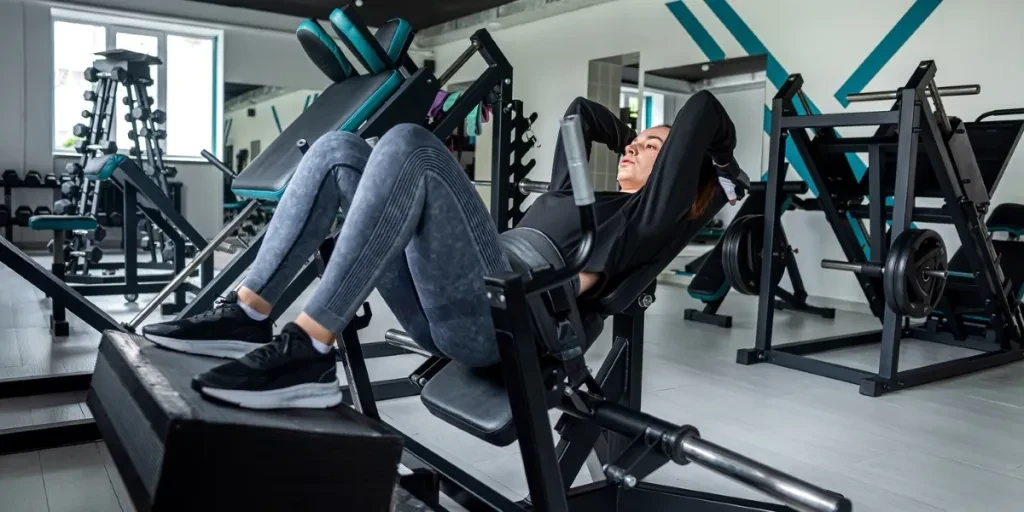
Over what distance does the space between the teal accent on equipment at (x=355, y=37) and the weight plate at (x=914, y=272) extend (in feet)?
7.16

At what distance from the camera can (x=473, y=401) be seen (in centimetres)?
152

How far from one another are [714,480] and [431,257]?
47.3 inches

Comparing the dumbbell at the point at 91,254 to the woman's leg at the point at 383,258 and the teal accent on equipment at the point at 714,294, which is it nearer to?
the teal accent on equipment at the point at 714,294

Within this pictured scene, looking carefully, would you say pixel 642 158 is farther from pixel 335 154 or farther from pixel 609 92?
pixel 609 92

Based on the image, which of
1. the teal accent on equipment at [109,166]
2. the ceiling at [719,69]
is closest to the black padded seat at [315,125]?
the teal accent on equipment at [109,166]

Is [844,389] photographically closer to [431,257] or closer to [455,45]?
[431,257]

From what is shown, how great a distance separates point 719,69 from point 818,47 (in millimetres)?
996

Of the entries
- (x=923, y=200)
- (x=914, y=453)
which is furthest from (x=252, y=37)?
(x=914, y=453)

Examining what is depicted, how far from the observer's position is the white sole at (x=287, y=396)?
121 cm

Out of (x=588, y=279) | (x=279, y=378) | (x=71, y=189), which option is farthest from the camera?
(x=71, y=189)

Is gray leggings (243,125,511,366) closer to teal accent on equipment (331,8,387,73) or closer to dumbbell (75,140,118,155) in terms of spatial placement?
teal accent on equipment (331,8,387,73)

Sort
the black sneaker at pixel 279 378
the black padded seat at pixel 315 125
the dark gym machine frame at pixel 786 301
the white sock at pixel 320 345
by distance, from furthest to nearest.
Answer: the dark gym machine frame at pixel 786 301
the black padded seat at pixel 315 125
the white sock at pixel 320 345
the black sneaker at pixel 279 378

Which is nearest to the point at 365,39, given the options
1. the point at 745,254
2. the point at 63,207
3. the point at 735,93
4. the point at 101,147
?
the point at 745,254

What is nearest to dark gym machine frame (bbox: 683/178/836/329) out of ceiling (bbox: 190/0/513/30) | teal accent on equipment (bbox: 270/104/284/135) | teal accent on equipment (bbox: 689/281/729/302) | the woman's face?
teal accent on equipment (bbox: 689/281/729/302)
